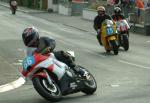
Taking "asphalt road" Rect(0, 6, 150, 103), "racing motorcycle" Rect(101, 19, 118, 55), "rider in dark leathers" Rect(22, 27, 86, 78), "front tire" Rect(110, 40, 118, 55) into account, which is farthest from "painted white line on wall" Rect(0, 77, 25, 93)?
"racing motorcycle" Rect(101, 19, 118, 55)

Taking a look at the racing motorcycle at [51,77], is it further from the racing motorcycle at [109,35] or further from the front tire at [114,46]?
the racing motorcycle at [109,35]

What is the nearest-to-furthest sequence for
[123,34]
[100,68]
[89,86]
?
[89,86], [100,68], [123,34]

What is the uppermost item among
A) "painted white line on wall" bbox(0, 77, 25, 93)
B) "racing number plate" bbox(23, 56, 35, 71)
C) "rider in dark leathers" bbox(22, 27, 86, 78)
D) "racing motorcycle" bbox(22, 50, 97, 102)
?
"rider in dark leathers" bbox(22, 27, 86, 78)

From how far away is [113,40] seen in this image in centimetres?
2005

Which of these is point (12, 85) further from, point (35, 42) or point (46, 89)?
point (46, 89)

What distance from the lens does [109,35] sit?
20.3 metres

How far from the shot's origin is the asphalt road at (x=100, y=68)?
35.9ft

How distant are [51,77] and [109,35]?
9.94 metres

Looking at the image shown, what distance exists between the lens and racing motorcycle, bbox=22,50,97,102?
33.7 feet

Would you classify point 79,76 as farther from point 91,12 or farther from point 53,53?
point 91,12

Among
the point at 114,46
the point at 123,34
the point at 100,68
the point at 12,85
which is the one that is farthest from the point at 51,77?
the point at 123,34

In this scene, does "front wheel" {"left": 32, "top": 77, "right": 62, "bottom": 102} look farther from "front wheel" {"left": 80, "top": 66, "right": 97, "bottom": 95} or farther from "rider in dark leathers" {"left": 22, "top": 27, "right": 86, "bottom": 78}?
"front wheel" {"left": 80, "top": 66, "right": 97, "bottom": 95}

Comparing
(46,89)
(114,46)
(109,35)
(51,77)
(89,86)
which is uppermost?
(51,77)

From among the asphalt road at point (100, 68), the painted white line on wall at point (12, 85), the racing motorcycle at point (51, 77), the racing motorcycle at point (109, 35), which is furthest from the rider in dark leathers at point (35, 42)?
the racing motorcycle at point (109, 35)
